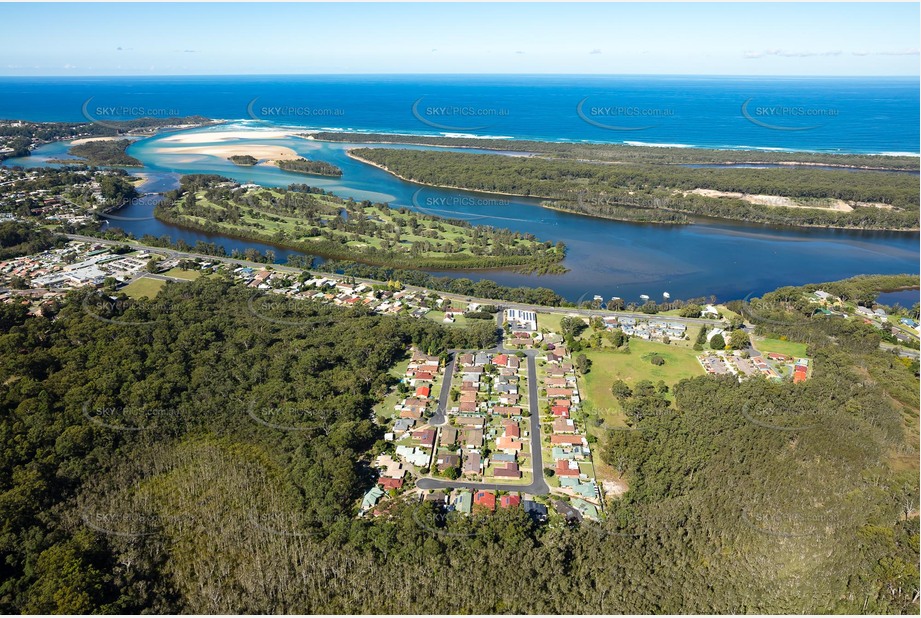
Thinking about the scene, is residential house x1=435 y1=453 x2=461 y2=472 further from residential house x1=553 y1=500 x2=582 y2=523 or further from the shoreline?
the shoreline

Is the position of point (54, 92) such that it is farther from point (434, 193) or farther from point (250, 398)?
point (250, 398)

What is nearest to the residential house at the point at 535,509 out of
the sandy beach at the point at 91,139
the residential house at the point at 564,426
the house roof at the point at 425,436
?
the residential house at the point at 564,426

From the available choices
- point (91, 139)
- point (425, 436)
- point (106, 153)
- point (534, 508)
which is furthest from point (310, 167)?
point (534, 508)

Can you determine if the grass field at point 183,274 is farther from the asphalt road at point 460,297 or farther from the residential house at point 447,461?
the residential house at point 447,461

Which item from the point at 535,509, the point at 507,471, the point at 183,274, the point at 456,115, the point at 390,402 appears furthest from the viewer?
the point at 456,115

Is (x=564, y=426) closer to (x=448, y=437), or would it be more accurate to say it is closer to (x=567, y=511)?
(x=567, y=511)

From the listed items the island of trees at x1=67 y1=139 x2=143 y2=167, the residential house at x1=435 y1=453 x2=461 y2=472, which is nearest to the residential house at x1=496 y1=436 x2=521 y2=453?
the residential house at x1=435 y1=453 x2=461 y2=472
